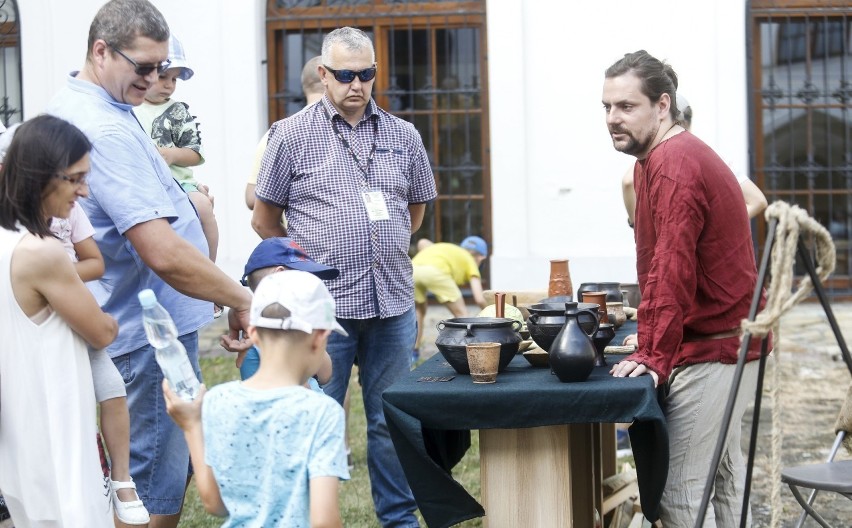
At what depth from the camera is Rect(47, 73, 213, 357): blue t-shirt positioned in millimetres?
3154

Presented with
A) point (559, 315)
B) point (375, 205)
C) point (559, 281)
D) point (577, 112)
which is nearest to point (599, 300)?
point (559, 315)

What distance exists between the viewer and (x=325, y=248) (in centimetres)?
441

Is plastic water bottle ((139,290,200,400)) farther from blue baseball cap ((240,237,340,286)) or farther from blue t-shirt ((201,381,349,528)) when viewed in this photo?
blue baseball cap ((240,237,340,286))

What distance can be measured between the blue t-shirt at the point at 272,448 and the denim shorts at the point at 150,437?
905 millimetres

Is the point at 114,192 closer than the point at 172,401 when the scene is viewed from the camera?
No

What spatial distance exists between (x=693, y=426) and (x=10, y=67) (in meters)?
Answer: 7.74

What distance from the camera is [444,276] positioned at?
7.97 m

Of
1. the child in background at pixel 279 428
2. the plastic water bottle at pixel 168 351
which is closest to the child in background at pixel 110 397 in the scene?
the plastic water bottle at pixel 168 351

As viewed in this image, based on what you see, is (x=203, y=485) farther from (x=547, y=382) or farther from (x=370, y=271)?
(x=370, y=271)

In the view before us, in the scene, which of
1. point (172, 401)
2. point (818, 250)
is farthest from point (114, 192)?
point (818, 250)

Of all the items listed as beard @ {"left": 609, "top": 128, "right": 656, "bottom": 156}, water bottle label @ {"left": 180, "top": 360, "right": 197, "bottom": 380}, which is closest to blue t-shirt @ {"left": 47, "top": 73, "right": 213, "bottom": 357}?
water bottle label @ {"left": 180, "top": 360, "right": 197, "bottom": 380}

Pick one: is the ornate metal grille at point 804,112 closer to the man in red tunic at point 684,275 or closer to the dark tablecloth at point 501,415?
the man in red tunic at point 684,275

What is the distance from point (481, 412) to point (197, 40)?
658 centimetres

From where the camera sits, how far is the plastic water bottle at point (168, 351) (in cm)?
278
